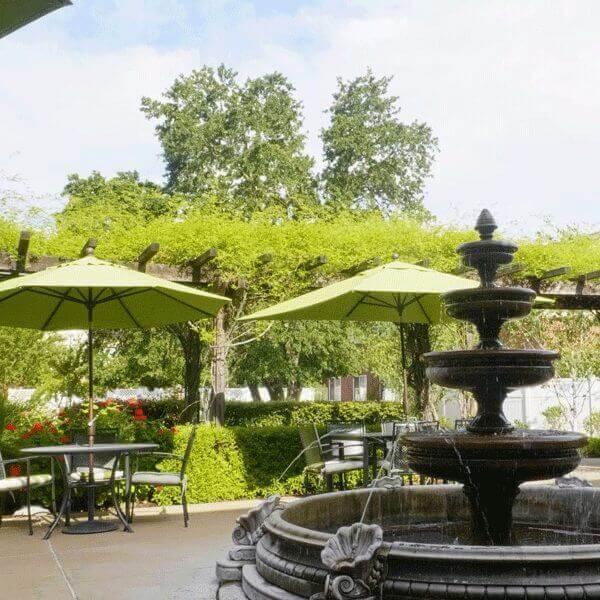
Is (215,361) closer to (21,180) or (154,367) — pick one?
(21,180)

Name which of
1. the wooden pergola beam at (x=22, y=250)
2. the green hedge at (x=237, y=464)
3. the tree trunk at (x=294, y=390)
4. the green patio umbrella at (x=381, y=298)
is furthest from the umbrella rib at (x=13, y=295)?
the tree trunk at (x=294, y=390)

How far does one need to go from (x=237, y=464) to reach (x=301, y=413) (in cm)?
913

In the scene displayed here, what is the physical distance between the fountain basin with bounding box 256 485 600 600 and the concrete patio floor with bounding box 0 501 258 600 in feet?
3.24

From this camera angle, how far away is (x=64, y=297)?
7.68 meters

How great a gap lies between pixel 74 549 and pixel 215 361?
4518mm

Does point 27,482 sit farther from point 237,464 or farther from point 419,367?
point 419,367

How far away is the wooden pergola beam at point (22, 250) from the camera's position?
855 centimetres

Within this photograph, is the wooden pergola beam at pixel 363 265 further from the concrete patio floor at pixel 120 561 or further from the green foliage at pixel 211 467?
the concrete patio floor at pixel 120 561

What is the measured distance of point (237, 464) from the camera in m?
9.14

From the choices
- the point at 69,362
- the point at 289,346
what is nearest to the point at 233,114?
the point at 289,346

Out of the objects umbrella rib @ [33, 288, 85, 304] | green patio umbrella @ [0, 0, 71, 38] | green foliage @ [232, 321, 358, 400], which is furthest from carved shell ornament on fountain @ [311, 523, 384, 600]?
green foliage @ [232, 321, 358, 400]

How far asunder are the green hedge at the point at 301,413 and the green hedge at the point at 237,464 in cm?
758

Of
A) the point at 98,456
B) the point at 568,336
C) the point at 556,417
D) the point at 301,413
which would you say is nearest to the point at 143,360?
the point at 301,413

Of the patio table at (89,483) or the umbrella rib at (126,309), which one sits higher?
the umbrella rib at (126,309)
